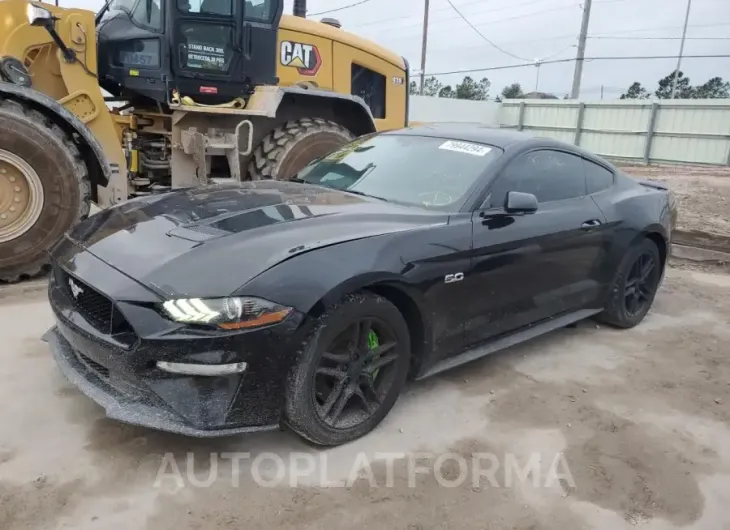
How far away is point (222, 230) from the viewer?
2.92m

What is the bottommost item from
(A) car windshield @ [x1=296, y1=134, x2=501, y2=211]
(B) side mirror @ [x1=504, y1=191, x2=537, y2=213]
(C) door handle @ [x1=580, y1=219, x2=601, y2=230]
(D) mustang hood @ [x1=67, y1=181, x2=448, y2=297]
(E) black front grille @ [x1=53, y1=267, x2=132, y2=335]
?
(E) black front grille @ [x1=53, y1=267, x2=132, y2=335]

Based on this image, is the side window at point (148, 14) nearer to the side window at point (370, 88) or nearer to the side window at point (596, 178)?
the side window at point (370, 88)

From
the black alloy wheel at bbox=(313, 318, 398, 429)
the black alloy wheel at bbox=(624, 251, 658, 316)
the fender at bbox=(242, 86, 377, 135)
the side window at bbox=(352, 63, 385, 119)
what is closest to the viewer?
the black alloy wheel at bbox=(313, 318, 398, 429)

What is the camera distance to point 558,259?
13.1 ft

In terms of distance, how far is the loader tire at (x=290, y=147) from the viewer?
633 cm

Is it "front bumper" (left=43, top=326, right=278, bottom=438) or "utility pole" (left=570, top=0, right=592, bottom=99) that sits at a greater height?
"utility pole" (left=570, top=0, right=592, bottom=99)

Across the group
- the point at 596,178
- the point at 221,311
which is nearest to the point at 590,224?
the point at 596,178

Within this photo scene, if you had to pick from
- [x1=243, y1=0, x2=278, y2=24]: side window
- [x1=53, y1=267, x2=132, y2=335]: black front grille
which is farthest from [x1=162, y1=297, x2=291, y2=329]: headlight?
[x1=243, y1=0, x2=278, y2=24]: side window

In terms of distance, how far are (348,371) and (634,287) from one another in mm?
2961

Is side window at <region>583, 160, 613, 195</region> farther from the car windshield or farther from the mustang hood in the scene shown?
the mustang hood

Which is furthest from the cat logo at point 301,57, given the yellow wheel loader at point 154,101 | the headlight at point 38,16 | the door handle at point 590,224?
the door handle at point 590,224

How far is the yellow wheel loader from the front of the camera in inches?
197

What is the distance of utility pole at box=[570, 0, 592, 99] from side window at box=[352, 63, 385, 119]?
844 inches

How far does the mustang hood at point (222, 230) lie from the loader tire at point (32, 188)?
1816mm
